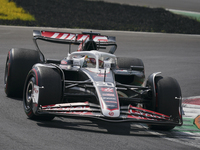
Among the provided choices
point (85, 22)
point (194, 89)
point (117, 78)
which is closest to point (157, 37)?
point (85, 22)

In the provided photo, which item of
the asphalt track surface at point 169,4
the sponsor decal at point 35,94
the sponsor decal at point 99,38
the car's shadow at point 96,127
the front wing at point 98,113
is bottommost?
the car's shadow at point 96,127

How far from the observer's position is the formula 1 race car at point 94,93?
652 cm

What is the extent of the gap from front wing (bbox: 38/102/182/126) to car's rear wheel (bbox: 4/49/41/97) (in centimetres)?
216

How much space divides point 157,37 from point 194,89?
7.61m

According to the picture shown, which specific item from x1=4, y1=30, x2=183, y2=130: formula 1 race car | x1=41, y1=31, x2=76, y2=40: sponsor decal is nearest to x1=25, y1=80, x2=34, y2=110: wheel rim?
x1=4, y1=30, x2=183, y2=130: formula 1 race car

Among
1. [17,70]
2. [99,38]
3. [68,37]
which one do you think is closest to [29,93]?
[17,70]

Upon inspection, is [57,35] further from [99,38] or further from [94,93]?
[94,93]

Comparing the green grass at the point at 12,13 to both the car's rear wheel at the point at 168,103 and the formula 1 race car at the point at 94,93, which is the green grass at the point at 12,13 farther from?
the car's rear wheel at the point at 168,103

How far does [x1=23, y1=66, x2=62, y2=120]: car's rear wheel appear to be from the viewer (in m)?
6.73

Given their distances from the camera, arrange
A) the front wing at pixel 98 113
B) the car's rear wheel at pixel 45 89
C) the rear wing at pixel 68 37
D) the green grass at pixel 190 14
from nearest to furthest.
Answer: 1. the front wing at pixel 98 113
2. the car's rear wheel at pixel 45 89
3. the rear wing at pixel 68 37
4. the green grass at pixel 190 14

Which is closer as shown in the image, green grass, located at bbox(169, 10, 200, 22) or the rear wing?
the rear wing

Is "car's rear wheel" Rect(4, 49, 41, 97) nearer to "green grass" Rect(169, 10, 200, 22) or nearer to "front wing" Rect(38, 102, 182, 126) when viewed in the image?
"front wing" Rect(38, 102, 182, 126)

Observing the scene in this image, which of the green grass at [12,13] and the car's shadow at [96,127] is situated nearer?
the car's shadow at [96,127]

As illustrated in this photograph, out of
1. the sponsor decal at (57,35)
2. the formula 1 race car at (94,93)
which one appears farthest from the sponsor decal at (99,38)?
the formula 1 race car at (94,93)
